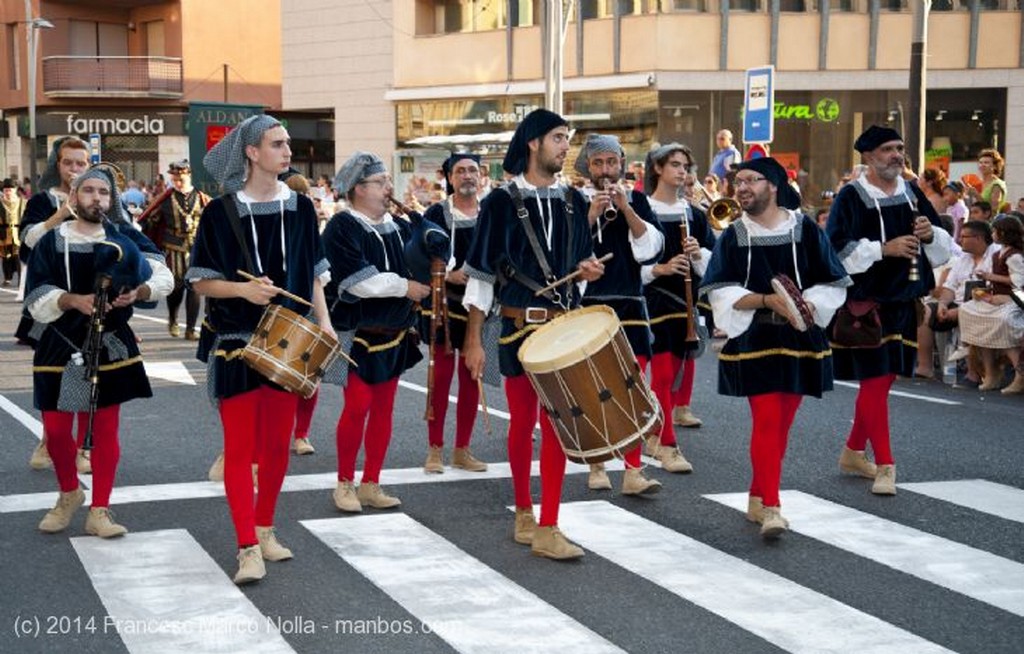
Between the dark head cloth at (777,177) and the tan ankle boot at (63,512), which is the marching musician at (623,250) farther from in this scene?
the tan ankle boot at (63,512)

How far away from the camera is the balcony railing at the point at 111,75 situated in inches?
1864

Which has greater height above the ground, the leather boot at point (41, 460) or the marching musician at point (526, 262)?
the marching musician at point (526, 262)

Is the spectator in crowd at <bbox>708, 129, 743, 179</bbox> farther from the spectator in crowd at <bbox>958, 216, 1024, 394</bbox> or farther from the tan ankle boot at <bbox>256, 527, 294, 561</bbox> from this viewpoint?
the tan ankle boot at <bbox>256, 527, 294, 561</bbox>

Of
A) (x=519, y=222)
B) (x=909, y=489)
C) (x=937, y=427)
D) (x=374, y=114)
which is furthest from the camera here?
(x=374, y=114)

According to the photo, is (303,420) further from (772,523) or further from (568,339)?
(772,523)

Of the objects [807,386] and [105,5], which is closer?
[807,386]

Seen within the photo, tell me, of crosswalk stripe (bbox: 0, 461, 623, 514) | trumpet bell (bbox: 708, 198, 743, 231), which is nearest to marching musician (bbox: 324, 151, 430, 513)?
crosswalk stripe (bbox: 0, 461, 623, 514)

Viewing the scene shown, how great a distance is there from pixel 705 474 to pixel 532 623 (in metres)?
3.26

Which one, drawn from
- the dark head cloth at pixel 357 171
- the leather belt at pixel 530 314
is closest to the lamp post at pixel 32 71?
the dark head cloth at pixel 357 171

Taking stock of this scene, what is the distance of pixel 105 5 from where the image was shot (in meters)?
48.8

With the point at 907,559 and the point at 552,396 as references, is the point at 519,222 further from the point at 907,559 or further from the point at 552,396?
the point at 907,559

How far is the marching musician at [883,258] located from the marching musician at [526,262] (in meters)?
2.05

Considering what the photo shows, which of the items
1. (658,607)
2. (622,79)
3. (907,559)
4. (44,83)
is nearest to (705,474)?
(907,559)

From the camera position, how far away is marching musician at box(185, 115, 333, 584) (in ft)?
20.2
